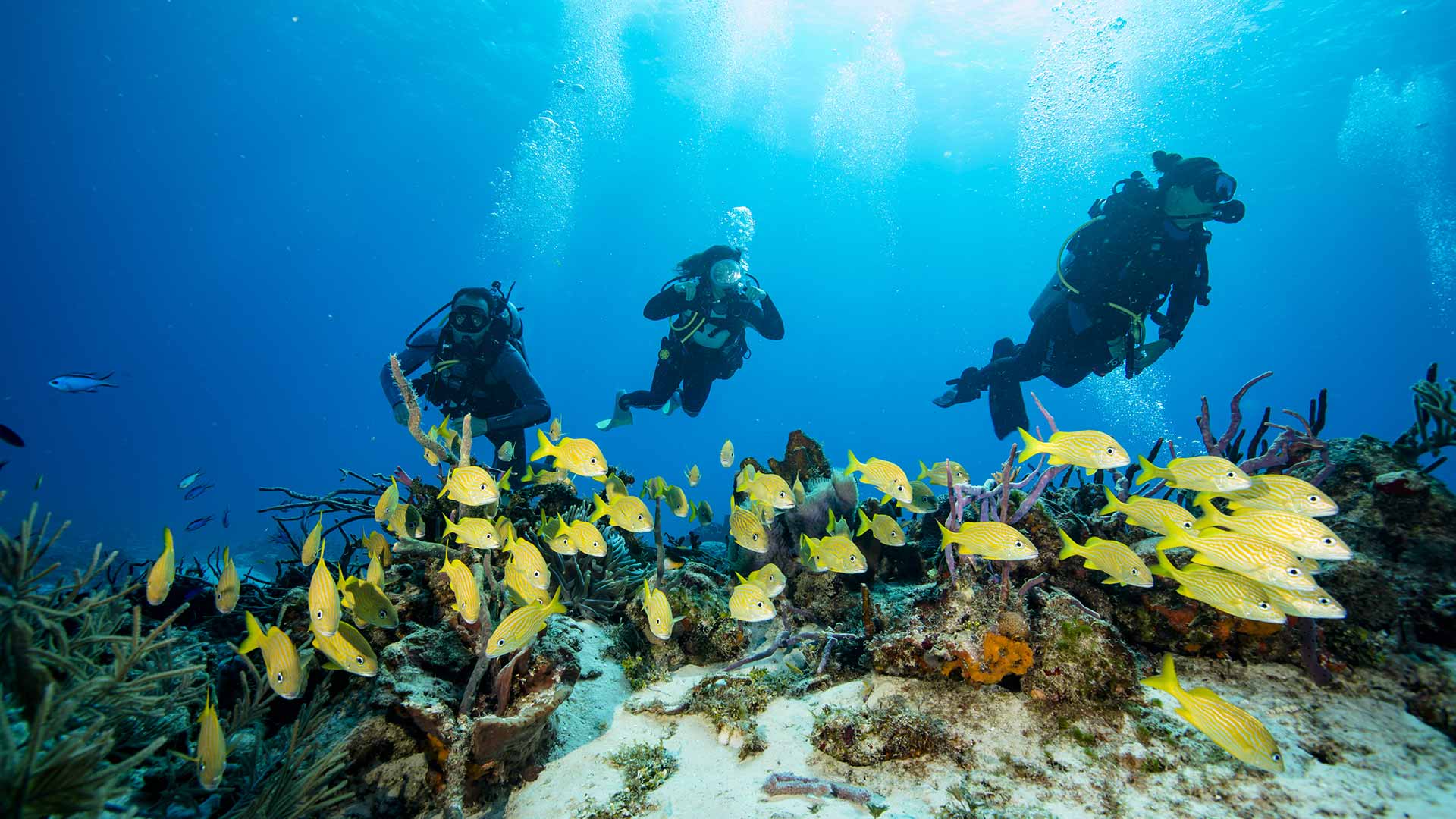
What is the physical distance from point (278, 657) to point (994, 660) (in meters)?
3.78

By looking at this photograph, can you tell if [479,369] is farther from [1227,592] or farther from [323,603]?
[1227,592]

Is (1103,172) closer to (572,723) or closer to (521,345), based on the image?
(521,345)

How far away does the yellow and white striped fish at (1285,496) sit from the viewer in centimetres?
252

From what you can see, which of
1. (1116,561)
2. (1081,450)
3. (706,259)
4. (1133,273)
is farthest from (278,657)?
(1133,273)

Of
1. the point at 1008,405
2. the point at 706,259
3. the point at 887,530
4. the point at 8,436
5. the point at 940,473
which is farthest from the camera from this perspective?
the point at 706,259

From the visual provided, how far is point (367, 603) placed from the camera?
3.08 metres

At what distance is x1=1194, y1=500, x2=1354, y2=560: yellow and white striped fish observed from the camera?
2.17 metres

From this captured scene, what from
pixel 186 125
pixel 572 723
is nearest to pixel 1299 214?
pixel 572 723

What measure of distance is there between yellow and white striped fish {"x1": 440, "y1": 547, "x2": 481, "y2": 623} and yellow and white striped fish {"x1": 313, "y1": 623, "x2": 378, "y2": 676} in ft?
1.51

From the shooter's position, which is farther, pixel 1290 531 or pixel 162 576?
pixel 162 576

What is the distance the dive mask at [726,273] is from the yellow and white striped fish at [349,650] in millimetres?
8227

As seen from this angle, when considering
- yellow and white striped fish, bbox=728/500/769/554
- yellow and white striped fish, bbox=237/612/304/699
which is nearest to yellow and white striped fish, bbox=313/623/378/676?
yellow and white striped fish, bbox=237/612/304/699

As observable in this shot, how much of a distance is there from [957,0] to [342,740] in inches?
1665

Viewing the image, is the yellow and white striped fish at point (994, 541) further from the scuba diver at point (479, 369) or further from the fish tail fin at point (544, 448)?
the scuba diver at point (479, 369)
